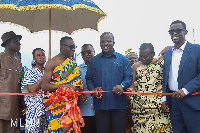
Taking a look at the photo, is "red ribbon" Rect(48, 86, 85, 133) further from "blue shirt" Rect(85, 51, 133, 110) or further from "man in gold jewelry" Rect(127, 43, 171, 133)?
"man in gold jewelry" Rect(127, 43, 171, 133)

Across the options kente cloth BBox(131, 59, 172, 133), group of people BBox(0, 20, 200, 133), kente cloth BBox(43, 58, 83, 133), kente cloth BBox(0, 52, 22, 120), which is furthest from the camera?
kente cloth BBox(131, 59, 172, 133)

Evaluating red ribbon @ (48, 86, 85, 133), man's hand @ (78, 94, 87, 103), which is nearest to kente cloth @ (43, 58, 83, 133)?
red ribbon @ (48, 86, 85, 133)

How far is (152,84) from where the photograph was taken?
4352 millimetres

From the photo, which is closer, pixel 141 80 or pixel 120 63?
pixel 120 63

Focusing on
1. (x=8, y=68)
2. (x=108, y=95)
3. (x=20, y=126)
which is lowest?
(x=20, y=126)

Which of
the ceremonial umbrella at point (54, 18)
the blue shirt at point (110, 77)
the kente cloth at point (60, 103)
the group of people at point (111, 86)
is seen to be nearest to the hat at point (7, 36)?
the group of people at point (111, 86)

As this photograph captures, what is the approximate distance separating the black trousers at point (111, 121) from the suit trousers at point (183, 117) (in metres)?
0.82

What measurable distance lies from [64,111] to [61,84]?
0.46 metres

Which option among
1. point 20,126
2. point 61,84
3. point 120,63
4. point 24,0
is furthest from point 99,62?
point 20,126

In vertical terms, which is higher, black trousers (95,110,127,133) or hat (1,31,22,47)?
hat (1,31,22,47)

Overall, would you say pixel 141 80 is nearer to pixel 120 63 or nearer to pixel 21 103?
pixel 120 63

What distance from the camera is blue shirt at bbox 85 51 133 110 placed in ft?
13.0

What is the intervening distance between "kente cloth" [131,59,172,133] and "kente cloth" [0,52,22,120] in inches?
88.8

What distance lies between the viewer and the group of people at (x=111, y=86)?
3.62m
